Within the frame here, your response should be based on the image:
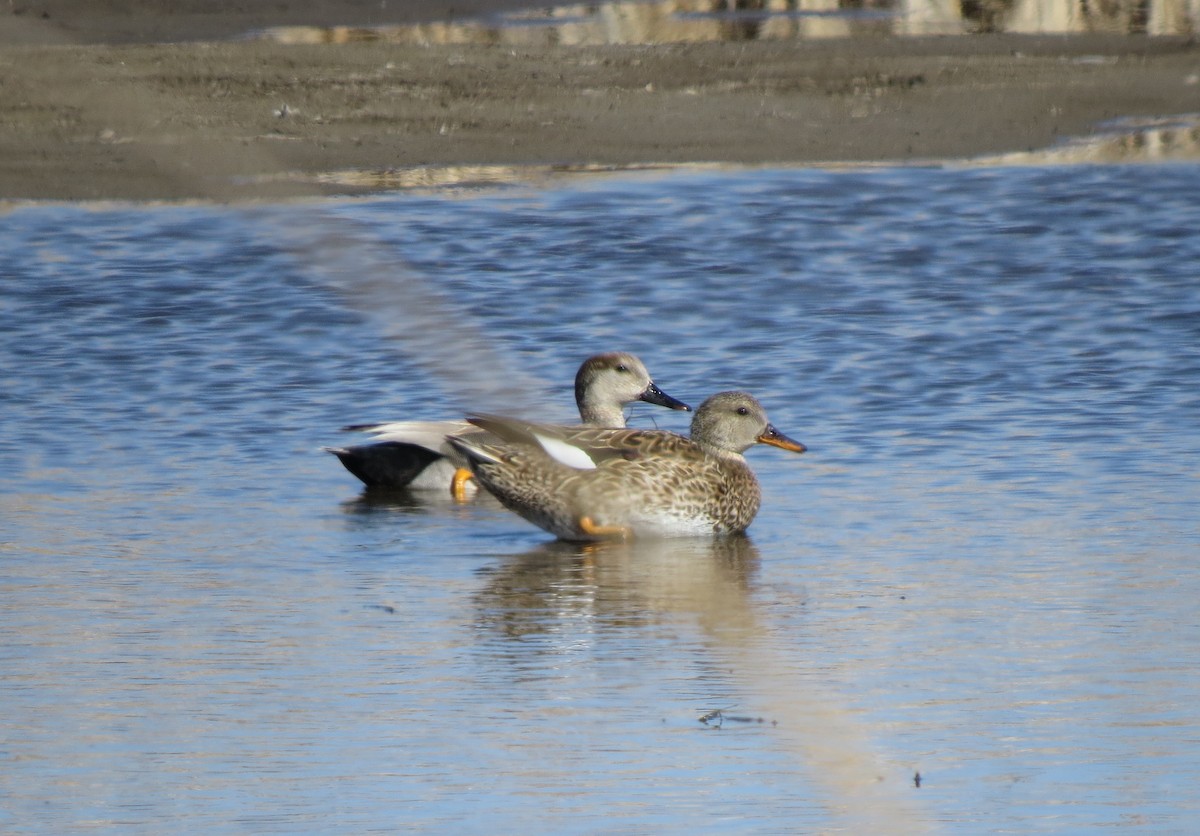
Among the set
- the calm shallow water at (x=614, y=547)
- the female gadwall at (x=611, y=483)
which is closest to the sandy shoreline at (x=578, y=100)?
the calm shallow water at (x=614, y=547)

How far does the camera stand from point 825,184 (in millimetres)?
14328

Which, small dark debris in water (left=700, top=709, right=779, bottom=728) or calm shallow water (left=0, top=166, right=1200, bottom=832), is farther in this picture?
small dark debris in water (left=700, top=709, right=779, bottom=728)

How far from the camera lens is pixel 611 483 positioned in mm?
7594

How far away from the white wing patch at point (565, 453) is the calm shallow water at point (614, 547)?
0.34 meters

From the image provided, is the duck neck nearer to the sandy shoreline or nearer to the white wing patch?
the white wing patch

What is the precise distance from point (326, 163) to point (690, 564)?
7.59 meters

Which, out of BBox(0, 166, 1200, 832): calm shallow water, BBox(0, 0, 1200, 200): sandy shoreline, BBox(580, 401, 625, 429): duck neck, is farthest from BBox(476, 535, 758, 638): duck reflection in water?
BBox(0, 0, 1200, 200): sandy shoreline

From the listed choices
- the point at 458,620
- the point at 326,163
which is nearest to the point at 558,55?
the point at 326,163

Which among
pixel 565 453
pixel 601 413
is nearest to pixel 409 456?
pixel 565 453

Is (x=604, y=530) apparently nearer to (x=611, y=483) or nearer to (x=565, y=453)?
(x=611, y=483)

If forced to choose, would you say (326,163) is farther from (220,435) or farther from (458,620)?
(458,620)

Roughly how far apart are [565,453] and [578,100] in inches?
323

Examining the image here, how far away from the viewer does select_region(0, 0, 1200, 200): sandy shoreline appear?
14555 mm

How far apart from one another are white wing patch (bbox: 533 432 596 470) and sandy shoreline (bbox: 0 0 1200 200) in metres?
6.38
